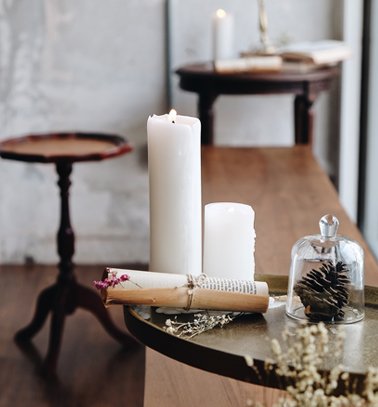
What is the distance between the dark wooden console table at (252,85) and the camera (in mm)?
3303

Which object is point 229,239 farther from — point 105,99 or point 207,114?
point 105,99

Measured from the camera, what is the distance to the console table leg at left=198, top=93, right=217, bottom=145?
341 centimetres

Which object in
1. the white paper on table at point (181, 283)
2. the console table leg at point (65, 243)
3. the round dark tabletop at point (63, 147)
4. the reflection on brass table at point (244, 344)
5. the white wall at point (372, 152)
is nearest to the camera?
the reflection on brass table at point (244, 344)

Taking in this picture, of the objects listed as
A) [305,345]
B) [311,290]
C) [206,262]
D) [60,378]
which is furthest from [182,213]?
[60,378]

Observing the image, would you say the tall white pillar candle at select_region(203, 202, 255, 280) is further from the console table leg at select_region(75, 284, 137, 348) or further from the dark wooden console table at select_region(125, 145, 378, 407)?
the console table leg at select_region(75, 284, 137, 348)

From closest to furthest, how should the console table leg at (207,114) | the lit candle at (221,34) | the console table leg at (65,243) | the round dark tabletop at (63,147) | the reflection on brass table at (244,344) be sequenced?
the reflection on brass table at (244,344) → the round dark tabletop at (63,147) → the console table leg at (65,243) → the console table leg at (207,114) → the lit candle at (221,34)

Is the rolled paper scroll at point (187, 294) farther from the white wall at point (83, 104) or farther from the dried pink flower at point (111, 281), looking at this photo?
the white wall at point (83, 104)

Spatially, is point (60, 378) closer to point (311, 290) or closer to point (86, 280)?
point (86, 280)

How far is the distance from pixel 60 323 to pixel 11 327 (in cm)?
34

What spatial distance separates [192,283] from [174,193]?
0.38 feet

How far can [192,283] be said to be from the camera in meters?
1.14

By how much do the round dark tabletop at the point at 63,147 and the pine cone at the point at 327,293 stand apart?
1809 mm

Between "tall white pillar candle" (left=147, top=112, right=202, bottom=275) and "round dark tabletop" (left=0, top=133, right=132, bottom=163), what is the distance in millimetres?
1704

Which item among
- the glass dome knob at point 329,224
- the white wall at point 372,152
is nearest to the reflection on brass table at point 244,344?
the glass dome knob at point 329,224
